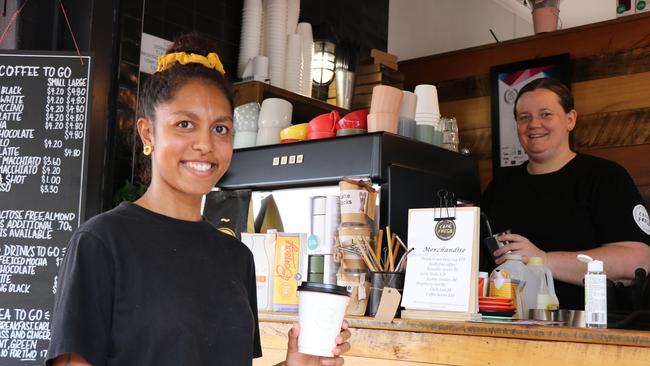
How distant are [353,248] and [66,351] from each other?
135 centimetres

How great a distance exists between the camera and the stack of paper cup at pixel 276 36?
4094 mm

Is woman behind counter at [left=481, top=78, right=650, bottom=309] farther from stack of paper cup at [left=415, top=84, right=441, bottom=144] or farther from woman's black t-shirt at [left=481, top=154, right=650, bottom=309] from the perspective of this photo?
stack of paper cup at [left=415, top=84, right=441, bottom=144]

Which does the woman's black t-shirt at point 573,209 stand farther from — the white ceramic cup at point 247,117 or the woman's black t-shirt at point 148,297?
the woman's black t-shirt at point 148,297

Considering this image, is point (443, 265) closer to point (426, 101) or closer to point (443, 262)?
point (443, 262)

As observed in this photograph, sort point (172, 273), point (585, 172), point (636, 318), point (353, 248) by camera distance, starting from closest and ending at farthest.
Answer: point (172, 273)
point (636, 318)
point (353, 248)
point (585, 172)

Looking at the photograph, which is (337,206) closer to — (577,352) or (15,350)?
(577,352)

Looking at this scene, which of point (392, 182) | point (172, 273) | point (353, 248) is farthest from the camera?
point (392, 182)

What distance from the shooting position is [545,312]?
7.59 feet

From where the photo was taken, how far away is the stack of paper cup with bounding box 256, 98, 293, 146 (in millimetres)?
3340

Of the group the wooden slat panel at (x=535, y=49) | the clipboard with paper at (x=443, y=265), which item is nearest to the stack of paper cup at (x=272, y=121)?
the clipboard with paper at (x=443, y=265)

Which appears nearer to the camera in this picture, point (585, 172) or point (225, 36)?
point (585, 172)

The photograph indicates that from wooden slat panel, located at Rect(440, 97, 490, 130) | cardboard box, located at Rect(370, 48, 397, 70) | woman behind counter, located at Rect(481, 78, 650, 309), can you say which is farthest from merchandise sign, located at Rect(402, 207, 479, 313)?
wooden slat panel, located at Rect(440, 97, 490, 130)

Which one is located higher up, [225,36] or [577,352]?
[225,36]

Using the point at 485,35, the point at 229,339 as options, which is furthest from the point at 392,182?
the point at 485,35
